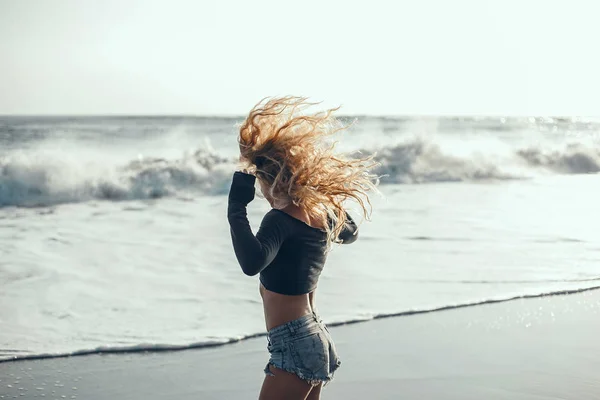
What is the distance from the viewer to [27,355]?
4.95 m

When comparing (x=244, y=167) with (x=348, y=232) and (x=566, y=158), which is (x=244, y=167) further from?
(x=566, y=158)

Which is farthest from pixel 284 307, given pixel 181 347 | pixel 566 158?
pixel 566 158

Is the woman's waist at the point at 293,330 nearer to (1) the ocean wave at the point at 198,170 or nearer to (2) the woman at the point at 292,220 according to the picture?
(2) the woman at the point at 292,220

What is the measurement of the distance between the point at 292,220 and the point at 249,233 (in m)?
0.21

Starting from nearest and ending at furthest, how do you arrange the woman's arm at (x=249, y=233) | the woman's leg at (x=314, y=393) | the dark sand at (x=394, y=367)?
the woman's arm at (x=249, y=233) < the woman's leg at (x=314, y=393) < the dark sand at (x=394, y=367)

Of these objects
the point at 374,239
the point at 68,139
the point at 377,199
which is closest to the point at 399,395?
the point at 374,239

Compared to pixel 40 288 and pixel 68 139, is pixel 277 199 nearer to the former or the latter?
pixel 40 288

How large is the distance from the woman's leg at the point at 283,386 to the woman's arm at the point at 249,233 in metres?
0.46

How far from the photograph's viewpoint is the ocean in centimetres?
582

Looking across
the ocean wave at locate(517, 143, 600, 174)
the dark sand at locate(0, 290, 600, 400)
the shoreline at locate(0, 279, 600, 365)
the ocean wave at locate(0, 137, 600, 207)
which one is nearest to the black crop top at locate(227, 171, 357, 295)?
the dark sand at locate(0, 290, 600, 400)

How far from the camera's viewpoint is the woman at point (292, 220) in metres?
2.69

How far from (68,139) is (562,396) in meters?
24.5

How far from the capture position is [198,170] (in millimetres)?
18172

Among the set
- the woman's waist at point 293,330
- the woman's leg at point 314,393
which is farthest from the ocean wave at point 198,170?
the woman's waist at point 293,330
